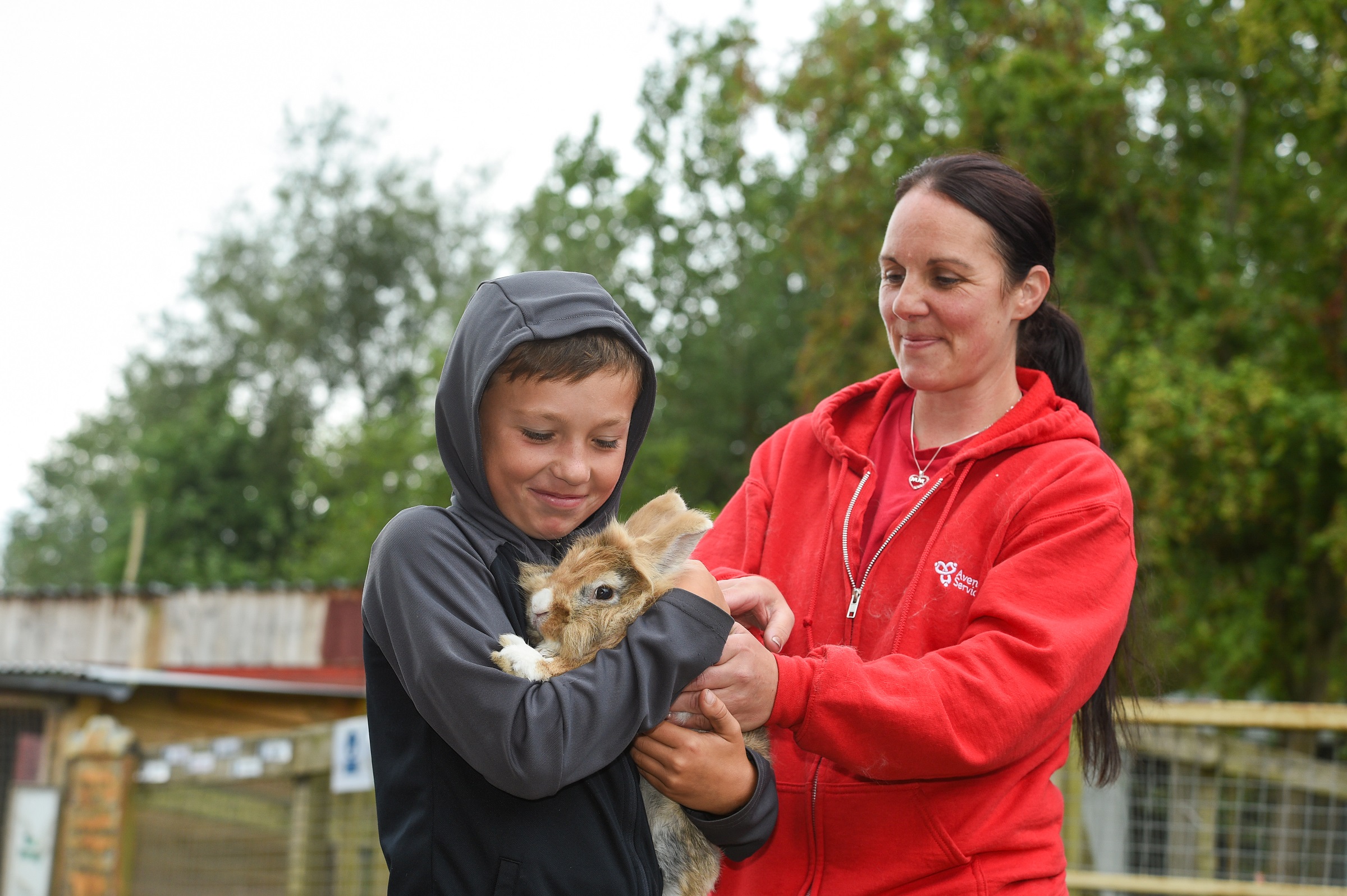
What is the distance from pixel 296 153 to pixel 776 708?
34.3m

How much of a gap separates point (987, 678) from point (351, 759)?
5114 millimetres

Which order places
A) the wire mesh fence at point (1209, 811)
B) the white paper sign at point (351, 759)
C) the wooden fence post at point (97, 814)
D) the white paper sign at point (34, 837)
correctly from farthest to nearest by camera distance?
1. the white paper sign at point (34, 837)
2. the wooden fence post at point (97, 814)
3. the white paper sign at point (351, 759)
4. the wire mesh fence at point (1209, 811)

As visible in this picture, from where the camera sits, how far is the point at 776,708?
2064 millimetres

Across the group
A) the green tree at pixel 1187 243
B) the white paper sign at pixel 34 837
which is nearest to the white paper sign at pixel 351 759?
the white paper sign at pixel 34 837

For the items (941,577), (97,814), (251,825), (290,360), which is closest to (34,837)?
(97,814)

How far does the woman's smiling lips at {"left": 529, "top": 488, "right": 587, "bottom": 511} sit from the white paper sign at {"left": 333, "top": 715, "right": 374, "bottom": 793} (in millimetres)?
4531

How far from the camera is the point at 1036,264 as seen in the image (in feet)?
8.61

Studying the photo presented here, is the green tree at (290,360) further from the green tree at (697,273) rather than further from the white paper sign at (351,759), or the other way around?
the white paper sign at (351,759)

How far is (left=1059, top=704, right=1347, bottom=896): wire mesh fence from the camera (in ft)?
16.8

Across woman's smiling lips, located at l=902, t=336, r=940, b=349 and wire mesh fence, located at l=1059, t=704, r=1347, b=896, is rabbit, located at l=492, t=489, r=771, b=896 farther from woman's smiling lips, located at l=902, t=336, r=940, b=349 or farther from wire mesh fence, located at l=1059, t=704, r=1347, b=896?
wire mesh fence, located at l=1059, t=704, r=1347, b=896

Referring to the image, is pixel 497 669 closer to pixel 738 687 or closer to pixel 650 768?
pixel 650 768

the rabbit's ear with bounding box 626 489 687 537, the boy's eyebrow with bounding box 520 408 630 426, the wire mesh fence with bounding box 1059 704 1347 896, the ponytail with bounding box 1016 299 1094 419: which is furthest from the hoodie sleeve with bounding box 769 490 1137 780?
the wire mesh fence with bounding box 1059 704 1347 896

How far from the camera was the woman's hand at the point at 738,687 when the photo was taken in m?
2.01

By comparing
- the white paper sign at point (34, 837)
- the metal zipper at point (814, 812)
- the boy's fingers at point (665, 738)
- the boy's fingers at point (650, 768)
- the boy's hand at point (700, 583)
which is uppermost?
the boy's hand at point (700, 583)
